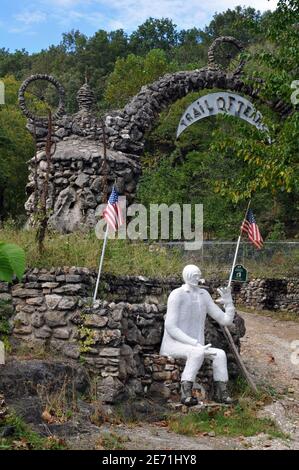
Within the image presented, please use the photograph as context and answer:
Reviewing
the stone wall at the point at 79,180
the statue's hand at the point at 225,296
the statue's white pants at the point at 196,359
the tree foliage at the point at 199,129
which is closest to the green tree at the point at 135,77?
the tree foliage at the point at 199,129

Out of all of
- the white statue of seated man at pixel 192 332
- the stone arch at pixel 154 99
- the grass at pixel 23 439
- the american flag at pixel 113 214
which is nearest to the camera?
the grass at pixel 23 439

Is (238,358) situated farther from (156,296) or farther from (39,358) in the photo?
(39,358)

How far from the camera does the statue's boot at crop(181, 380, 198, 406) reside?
9023 mm

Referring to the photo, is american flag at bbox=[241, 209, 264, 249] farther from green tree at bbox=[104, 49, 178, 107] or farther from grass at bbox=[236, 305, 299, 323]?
green tree at bbox=[104, 49, 178, 107]

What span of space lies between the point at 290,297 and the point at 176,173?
27.6 ft

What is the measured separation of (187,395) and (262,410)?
120 centimetres

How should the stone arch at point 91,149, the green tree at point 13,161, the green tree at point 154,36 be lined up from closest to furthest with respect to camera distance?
the stone arch at point 91,149 < the green tree at point 13,161 < the green tree at point 154,36

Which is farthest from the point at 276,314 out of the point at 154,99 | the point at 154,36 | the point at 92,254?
the point at 154,36

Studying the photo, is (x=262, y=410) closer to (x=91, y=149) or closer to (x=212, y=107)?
(x=91, y=149)

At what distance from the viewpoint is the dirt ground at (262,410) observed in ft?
24.8

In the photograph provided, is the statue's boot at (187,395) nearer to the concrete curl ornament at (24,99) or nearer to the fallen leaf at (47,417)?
the fallen leaf at (47,417)

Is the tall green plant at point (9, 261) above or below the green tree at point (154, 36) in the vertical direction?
below

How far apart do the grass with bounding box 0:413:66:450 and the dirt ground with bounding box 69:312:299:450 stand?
0.24 m

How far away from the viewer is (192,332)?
9.73m
